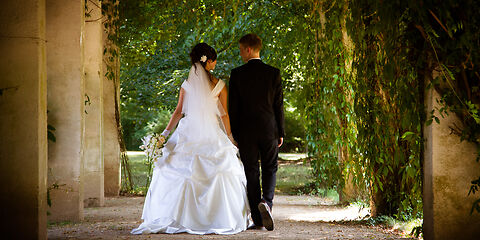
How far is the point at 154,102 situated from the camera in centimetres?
1672

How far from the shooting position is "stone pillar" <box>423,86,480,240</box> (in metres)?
4.61

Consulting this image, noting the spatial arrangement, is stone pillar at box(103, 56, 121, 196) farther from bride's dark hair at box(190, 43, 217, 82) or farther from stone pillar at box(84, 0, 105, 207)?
bride's dark hair at box(190, 43, 217, 82)

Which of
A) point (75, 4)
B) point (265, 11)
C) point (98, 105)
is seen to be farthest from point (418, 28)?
point (265, 11)

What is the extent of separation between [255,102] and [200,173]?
100cm

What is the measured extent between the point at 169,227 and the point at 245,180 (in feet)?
3.33

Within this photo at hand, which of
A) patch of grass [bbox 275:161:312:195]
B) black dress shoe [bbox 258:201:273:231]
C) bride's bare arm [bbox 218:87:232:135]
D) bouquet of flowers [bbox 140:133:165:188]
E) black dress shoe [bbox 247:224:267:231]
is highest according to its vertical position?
bride's bare arm [bbox 218:87:232:135]

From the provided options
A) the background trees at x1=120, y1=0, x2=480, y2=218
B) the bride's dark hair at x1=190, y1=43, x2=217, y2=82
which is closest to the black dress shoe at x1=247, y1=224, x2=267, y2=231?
the background trees at x1=120, y1=0, x2=480, y2=218

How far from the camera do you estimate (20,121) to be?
4820mm

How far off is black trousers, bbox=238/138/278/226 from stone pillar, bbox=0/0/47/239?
7.57 ft

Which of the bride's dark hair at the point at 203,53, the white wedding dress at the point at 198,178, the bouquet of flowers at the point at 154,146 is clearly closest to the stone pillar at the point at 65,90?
the bouquet of flowers at the point at 154,146

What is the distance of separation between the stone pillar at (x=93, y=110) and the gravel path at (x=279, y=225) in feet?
1.30

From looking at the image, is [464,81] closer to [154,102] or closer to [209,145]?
[209,145]

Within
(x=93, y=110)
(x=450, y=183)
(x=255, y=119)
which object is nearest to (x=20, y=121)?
(x=255, y=119)

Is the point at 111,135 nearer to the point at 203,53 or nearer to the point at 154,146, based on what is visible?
the point at 154,146
